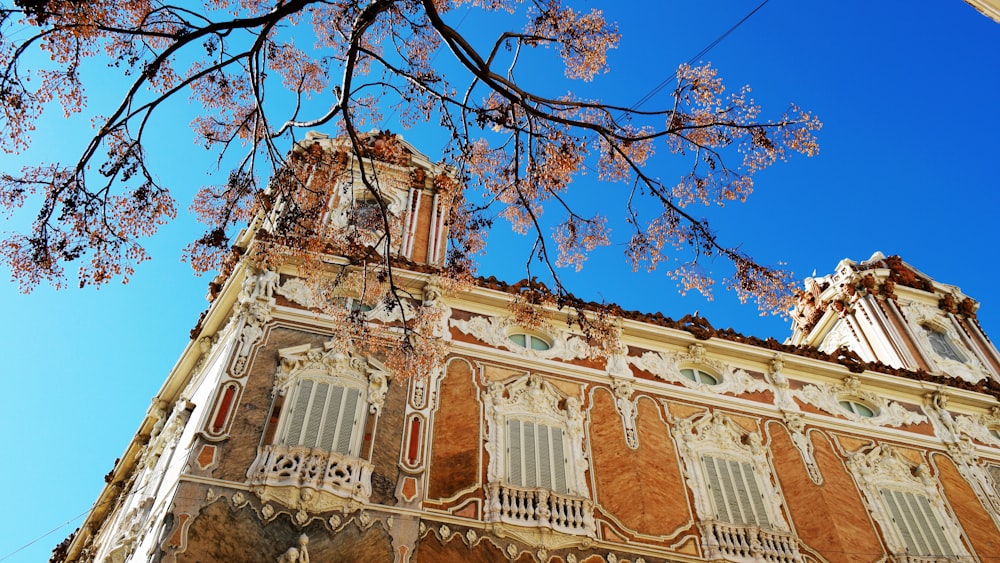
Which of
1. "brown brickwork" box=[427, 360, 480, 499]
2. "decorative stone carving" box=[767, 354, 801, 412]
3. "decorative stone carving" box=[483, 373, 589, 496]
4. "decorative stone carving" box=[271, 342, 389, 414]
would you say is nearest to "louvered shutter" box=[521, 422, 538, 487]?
"decorative stone carving" box=[483, 373, 589, 496]

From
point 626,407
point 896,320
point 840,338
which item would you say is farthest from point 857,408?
point 840,338

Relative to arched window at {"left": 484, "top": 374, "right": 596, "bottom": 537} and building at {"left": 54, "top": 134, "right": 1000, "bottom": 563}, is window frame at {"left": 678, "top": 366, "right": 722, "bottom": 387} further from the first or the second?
arched window at {"left": 484, "top": 374, "right": 596, "bottom": 537}

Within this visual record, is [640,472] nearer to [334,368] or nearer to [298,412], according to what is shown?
[334,368]

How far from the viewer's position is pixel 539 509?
15273mm

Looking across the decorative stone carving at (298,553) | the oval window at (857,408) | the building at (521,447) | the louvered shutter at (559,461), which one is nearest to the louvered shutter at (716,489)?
the building at (521,447)

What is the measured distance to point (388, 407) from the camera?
16.5 m

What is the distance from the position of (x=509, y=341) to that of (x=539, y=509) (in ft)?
16.5

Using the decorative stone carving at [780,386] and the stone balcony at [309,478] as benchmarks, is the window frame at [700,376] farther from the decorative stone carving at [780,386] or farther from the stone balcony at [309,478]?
the stone balcony at [309,478]

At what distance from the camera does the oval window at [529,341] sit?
1944 centimetres

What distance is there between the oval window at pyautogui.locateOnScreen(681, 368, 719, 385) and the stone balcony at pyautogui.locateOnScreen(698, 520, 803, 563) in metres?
4.70

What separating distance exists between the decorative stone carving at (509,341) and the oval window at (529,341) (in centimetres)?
18

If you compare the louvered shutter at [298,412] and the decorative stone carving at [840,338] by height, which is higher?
the decorative stone carving at [840,338]

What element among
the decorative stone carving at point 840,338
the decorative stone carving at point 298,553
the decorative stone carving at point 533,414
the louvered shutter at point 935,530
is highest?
the decorative stone carving at point 840,338

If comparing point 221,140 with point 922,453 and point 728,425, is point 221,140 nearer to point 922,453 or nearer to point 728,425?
point 728,425
